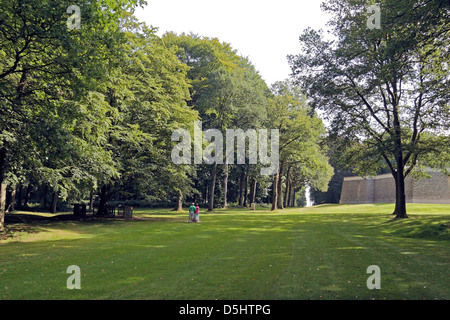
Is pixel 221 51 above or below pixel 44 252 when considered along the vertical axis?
above

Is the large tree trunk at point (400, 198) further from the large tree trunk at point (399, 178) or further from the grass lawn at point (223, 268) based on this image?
the grass lawn at point (223, 268)

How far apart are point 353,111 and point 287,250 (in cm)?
2003

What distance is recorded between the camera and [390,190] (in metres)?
58.2

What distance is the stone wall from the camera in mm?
48584

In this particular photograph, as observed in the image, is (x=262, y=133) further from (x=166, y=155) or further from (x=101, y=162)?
(x=101, y=162)

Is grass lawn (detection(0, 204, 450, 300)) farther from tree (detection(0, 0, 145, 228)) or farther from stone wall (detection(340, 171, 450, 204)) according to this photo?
stone wall (detection(340, 171, 450, 204))

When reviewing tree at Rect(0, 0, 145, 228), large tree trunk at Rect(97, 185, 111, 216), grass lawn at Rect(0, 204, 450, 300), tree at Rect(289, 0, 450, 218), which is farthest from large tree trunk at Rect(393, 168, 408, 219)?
large tree trunk at Rect(97, 185, 111, 216)

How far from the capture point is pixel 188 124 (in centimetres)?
3028

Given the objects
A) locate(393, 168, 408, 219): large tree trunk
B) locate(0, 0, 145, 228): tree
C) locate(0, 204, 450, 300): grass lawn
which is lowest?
locate(0, 204, 450, 300): grass lawn

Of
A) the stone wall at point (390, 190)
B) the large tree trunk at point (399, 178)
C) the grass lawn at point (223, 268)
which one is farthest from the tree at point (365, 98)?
the stone wall at point (390, 190)

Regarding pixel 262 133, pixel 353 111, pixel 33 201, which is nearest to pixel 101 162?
pixel 353 111

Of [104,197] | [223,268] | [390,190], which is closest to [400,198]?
[223,268]

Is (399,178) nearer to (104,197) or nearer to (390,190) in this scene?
(104,197)

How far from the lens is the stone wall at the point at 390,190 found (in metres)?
48.6
